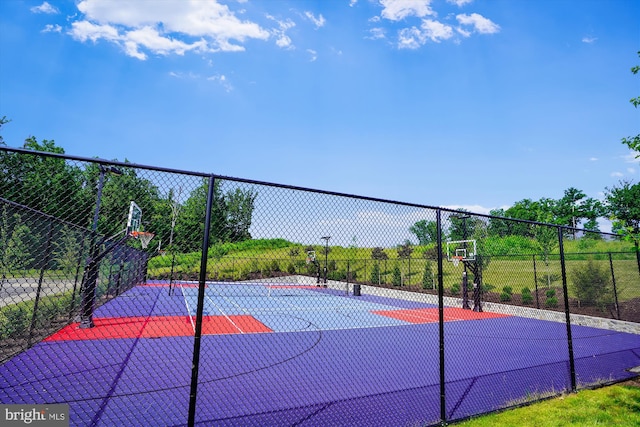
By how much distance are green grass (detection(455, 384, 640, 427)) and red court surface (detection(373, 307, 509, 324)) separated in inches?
284

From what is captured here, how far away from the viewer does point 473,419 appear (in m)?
3.80

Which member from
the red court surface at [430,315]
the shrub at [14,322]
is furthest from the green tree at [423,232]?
the shrub at [14,322]


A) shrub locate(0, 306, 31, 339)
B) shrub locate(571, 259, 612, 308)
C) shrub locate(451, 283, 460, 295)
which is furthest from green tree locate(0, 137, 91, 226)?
shrub locate(451, 283, 460, 295)

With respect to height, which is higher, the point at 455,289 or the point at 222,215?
the point at 222,215

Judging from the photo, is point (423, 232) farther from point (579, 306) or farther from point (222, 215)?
point (579, 306)

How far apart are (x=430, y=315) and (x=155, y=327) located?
10.1m

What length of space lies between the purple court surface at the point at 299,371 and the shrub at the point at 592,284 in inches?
83.0

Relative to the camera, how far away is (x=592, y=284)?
12.1m

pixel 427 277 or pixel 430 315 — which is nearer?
pixel 430 315

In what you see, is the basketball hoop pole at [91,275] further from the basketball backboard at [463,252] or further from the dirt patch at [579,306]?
the dirt patch at [579,306]

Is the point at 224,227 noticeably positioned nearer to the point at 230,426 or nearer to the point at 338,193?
the point at 338,193

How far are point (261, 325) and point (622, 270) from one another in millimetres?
14579

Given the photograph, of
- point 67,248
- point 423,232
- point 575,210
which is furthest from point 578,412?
point 575,210

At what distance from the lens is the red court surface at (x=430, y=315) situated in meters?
12.2
